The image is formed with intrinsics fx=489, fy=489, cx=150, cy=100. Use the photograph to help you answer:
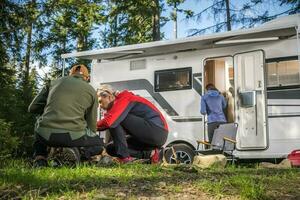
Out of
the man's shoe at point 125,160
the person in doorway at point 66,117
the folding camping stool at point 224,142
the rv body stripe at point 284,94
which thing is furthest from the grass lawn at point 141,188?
the rv body stripe at point 284,94

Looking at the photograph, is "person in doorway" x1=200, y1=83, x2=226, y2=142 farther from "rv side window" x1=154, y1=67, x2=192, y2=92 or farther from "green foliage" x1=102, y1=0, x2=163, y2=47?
"green foliage" x1=102, y1=0, x2=163, y2=47

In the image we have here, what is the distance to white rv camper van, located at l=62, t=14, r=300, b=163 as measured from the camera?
8.42 metres

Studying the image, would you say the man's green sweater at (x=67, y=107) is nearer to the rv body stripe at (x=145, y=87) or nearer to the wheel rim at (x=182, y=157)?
the wheel rim at (x=182, y=157)

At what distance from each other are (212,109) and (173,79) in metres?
1.33

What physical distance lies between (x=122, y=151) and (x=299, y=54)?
13.0ft

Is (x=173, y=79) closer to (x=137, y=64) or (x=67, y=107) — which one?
(x=137, y=64)

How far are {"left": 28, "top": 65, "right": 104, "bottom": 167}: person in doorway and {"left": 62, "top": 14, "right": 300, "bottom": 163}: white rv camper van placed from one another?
3980 mm

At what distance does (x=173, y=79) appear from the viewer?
9836mm

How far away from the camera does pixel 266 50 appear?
8.78 metres

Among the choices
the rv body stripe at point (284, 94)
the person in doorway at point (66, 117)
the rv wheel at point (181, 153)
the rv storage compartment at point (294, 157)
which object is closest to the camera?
the person in doorway at point (66, 117)

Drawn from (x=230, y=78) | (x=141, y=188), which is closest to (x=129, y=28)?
(x=230, y=78)

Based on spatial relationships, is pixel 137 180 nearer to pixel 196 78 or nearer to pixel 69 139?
pixel 69 139

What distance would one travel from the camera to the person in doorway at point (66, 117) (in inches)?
204

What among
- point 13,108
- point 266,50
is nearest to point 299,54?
point 266,50
